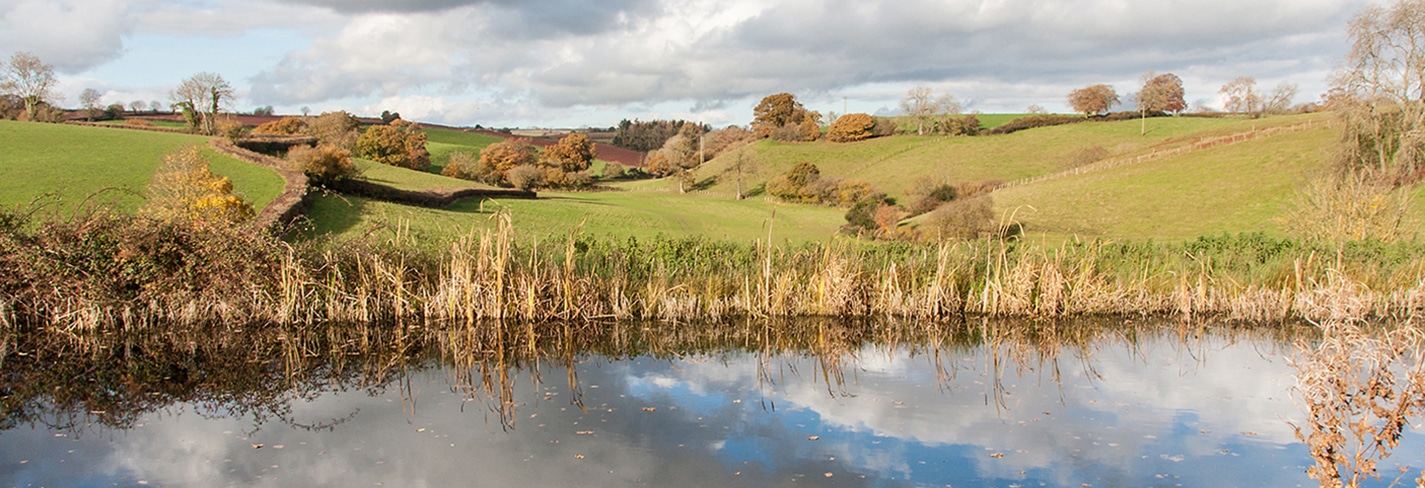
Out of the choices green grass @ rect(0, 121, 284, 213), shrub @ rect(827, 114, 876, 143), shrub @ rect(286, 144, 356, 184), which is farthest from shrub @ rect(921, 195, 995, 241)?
shrub @ rect(827, 114, 876, 143)

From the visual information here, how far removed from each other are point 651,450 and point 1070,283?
9.34m

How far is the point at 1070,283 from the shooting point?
49.1 feet

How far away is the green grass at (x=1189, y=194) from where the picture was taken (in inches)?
1476

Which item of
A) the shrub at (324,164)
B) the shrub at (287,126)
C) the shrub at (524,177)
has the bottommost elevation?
the shrub at (524,177)

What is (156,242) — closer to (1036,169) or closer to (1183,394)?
(1183,394)

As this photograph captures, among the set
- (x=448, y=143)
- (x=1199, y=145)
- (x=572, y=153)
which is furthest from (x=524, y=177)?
(x=1199, y=145)

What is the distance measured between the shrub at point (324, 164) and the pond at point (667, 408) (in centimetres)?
1801

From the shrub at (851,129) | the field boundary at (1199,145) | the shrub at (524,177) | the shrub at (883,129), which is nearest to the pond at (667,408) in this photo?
the field boundary at (1199,145)

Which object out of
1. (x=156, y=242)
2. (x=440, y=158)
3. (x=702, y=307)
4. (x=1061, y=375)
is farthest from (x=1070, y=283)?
(x=440, y=158)

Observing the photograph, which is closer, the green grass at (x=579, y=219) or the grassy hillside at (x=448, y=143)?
the green grass at (x=579, y=219)

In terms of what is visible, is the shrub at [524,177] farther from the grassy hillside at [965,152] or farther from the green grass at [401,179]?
the grassy hillside at [965,152]

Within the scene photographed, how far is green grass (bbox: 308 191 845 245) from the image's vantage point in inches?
971

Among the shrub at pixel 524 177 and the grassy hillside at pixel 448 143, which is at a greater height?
the grassy hillside at pixel 448 143

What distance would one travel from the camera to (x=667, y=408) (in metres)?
9.59
